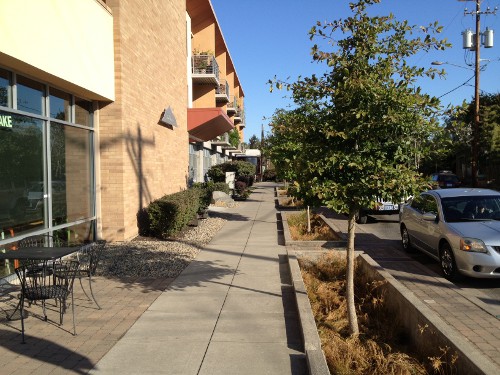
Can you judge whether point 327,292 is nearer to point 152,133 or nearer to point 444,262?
point 444,262

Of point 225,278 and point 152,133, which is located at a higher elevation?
point 152,133

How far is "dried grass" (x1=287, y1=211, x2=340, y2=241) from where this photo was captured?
10617 mm

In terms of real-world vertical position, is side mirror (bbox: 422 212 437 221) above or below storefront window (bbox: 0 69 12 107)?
below

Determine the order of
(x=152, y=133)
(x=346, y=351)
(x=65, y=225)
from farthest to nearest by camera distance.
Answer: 1. (x=152, y=133)
2. (x=65, y=225)
3. (x=346, y=351)

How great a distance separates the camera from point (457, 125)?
4.43m

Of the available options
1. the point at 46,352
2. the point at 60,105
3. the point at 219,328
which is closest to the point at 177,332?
the point at 219,328

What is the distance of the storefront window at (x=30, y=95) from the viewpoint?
7.19 metres

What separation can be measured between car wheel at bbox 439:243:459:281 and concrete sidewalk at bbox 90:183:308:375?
2668mm

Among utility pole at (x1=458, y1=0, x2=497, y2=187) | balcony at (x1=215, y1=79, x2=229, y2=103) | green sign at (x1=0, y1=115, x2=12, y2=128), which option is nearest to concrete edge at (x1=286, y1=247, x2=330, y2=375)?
green sign at (x1=0, y1=115, x2=12, y2=128)

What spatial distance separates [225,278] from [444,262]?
369 centimetres

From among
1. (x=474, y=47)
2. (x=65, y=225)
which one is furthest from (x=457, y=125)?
(x=474, y=47)

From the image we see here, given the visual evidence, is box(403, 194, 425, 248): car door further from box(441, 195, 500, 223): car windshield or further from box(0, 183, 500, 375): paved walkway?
box(0, 183, 500, 375): paved walkway

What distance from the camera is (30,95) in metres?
7.54

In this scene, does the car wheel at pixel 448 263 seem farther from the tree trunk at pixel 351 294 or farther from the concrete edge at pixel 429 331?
the tree trunk at pixel 351 294
